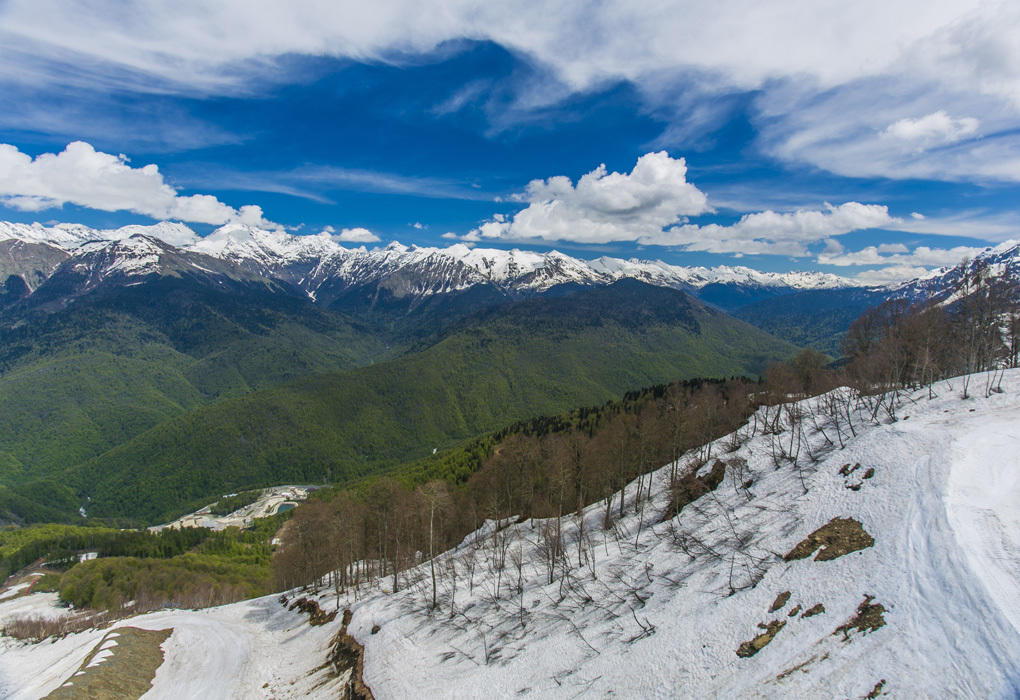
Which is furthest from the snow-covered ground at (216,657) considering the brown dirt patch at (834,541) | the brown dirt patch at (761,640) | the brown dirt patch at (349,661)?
the brown dirt patch at (834,541)

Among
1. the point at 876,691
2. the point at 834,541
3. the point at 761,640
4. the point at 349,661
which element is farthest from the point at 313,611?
the point at 876,691

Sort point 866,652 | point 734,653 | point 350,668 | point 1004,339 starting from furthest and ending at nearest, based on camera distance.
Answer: point 1004,339
point 350,668
point 734,653
point 866,652

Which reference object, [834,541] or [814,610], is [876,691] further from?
[834,541]

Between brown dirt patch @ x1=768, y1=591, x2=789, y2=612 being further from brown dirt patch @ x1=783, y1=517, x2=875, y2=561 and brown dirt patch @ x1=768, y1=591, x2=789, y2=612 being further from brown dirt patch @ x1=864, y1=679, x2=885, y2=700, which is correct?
brown dirt patch @ x1=864, y1=679, x2=885, y2=700

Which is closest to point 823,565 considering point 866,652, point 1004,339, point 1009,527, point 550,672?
point 866,652

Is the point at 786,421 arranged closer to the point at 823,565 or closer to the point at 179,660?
the point at 823,565

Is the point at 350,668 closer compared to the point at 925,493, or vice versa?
the point at 925,493
